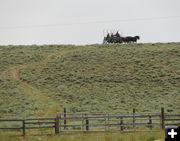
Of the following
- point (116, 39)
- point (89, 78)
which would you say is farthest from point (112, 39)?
point (89, 78)

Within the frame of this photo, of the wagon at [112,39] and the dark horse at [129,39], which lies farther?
the dark horse at [129,39]

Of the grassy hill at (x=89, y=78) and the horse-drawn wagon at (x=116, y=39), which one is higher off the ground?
the horse-drawn wagon at (x=116, y=39)

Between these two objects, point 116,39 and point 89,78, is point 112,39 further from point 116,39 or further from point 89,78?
point 89,78

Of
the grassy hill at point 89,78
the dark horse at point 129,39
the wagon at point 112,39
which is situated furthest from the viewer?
the dark horse at point 129,39

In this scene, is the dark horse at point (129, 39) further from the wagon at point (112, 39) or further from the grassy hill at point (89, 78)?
the grassy hill at point (89, 78)

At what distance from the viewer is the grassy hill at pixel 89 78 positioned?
126ft

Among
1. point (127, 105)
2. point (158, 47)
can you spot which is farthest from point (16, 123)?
point (158, 47)

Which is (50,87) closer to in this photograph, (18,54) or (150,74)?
(150,74)

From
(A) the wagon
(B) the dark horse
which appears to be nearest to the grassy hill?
(A) the wagon

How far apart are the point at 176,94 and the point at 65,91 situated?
1198cm

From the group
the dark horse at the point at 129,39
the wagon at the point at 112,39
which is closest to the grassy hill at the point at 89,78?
the wagon at the point at 112,39

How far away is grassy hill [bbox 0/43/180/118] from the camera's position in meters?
38.3

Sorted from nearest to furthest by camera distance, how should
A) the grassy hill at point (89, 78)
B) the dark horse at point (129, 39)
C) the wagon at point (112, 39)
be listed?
the grassy hill at point (89, 78) → the wagon at point (112, 39) → the dark horse at point (129, 39)

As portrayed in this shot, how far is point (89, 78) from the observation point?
1925 inches
